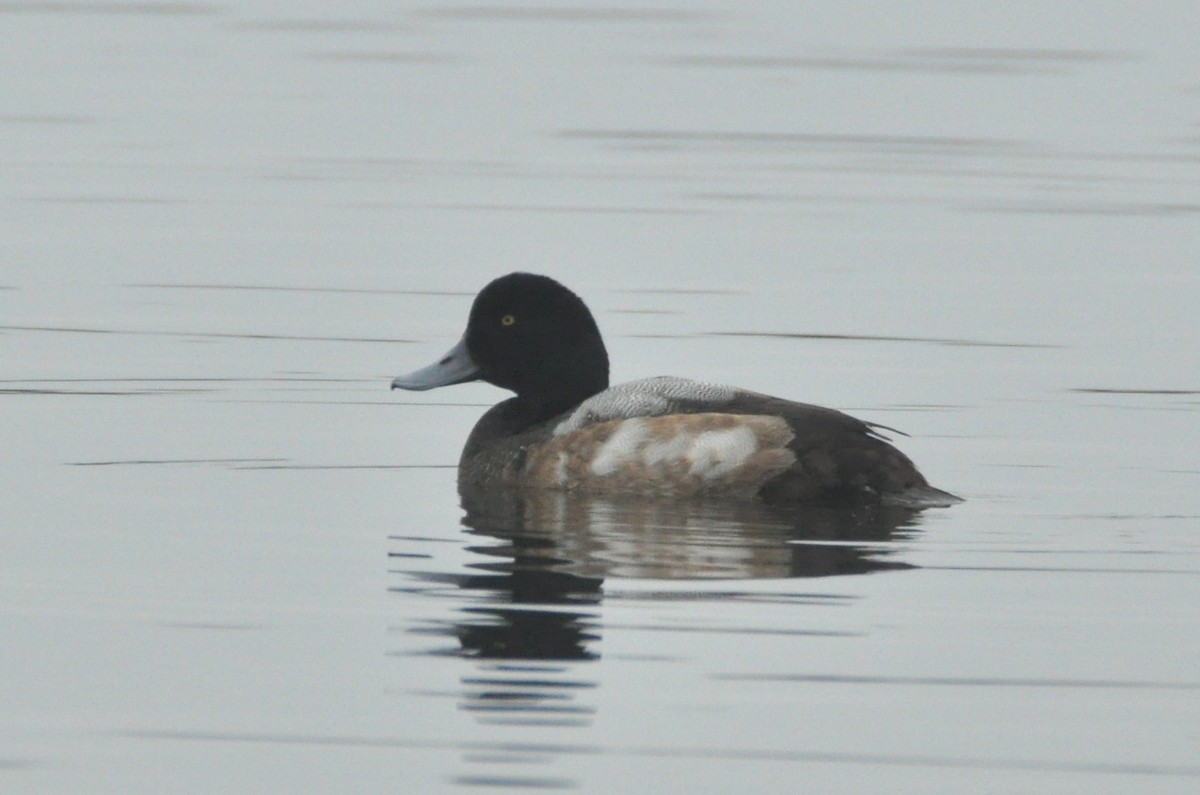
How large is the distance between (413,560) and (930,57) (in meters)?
25.7

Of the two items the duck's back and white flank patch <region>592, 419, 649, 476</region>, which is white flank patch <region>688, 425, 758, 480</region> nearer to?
the duck's back

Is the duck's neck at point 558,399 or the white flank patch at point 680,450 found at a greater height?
the duck's neck at point 558,399

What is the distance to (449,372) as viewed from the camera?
9.76m

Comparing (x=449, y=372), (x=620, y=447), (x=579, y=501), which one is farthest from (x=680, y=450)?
(x=449, y=372)

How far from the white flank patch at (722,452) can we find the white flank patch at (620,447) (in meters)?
0.22

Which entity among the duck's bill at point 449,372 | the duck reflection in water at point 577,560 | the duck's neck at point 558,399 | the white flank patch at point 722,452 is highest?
the duck's bill at point 449,372

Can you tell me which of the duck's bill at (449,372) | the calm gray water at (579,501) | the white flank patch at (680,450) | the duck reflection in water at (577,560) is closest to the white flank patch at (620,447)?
the white flank patch at (680,450)

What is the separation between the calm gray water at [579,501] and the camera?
18.9 feet

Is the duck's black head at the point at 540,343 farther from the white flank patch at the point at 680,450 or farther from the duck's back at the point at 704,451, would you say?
the white flank patch at the point at 680,450

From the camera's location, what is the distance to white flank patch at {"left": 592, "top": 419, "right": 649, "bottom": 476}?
8766 mm

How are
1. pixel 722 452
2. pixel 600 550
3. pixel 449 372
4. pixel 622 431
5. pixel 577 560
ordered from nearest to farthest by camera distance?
pixel 577 560 < pixel 600 550 < pixel 722 452 < pixel 622 431 < pixel 449 372

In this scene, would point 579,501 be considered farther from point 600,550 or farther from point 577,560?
point 577,560

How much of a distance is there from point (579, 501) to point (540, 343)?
101 centimetres

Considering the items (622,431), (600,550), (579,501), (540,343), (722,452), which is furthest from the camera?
(540,343)
